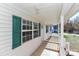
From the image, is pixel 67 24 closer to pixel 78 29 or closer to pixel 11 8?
pixel 78 29

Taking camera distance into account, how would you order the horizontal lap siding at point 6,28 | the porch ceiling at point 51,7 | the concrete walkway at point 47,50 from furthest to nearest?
the concrete walkway at point 47,50
the porch ceiling at point 51,7
the horizontal lap siding at point 6,28

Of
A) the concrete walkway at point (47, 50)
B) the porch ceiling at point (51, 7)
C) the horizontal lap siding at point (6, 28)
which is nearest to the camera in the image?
the horizontal lap siding at point (6, 28)

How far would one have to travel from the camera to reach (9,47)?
139 inches

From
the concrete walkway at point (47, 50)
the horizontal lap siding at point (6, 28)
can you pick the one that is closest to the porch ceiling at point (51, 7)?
the horizontal lap siding at point (6, 28)

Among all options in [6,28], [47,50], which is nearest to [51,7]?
[6,28]

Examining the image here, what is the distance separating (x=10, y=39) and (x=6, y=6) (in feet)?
3.28

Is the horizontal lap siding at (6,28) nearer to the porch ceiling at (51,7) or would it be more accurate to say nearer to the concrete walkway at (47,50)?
the porch ceiling at (51,7)

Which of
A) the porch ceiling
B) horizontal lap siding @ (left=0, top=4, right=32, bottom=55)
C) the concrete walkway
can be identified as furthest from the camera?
the concrete walkway

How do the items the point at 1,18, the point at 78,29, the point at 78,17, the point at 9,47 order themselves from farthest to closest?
the point at 78,29, the point at 78,17, the point at 9,47, the point at 1,18

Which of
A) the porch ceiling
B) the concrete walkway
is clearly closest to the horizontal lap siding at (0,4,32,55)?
the porch ceiling

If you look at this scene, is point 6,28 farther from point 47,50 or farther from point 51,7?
point 47,50

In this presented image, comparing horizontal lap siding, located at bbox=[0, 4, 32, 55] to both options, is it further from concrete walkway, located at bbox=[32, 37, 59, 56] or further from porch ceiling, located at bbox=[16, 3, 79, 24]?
concrete walkway, located at bbox=[32, 37, 59, 56]

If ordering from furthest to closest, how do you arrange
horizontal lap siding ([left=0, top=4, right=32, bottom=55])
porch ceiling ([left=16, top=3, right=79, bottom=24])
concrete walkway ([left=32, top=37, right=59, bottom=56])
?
concrete walkway ([left=32, top=37, right=59, bottom=56]) → porch ceiling ([left=16, top=3, right=79, bottom=24]) → horizontal lap siding ([left=0, top=4, right=32, bottom=55])

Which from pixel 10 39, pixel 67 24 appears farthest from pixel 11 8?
pixel 67 24
